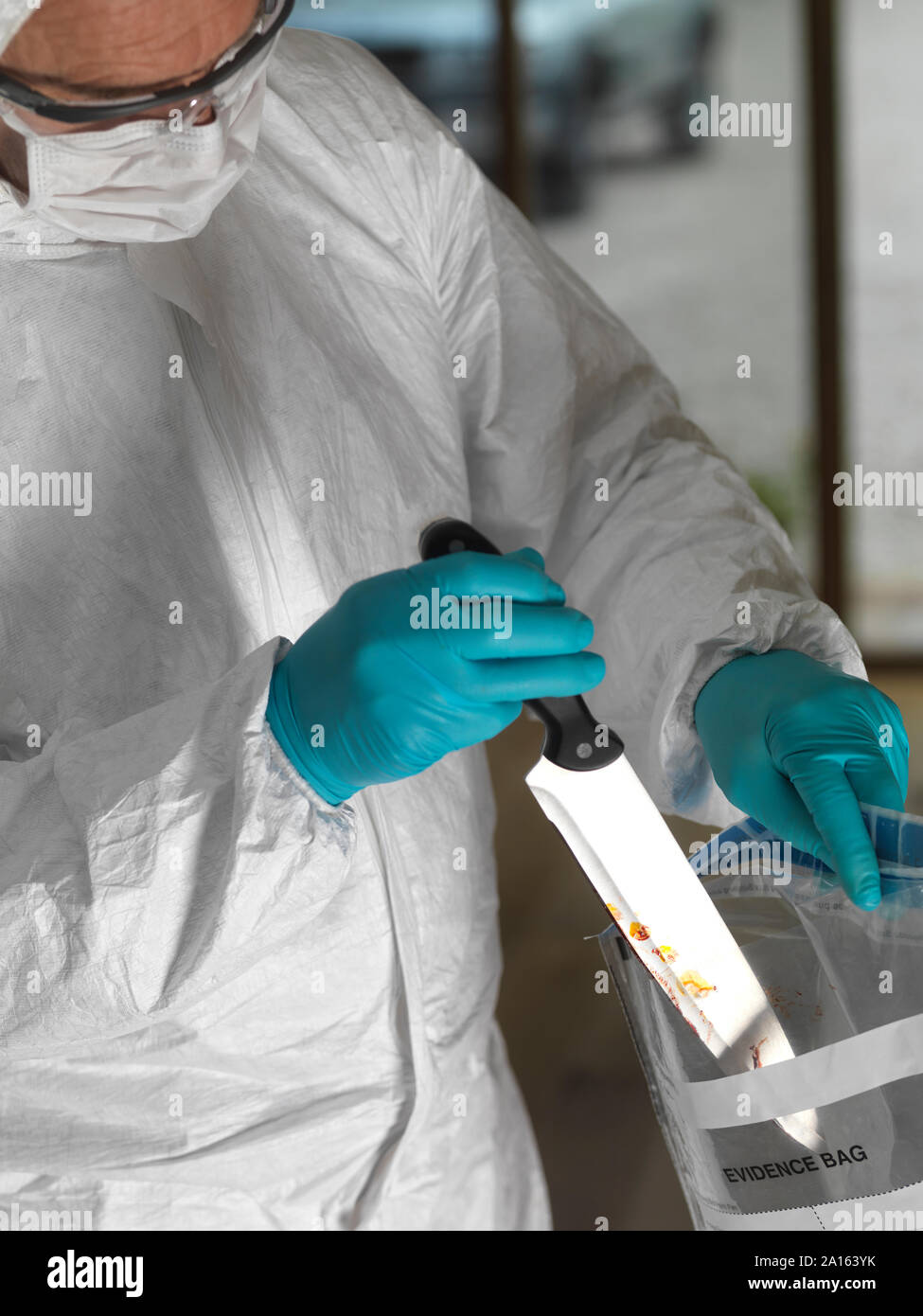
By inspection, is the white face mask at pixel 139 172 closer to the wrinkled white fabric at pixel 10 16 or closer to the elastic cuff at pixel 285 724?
the wrinkled white fabric at pixel 10 16

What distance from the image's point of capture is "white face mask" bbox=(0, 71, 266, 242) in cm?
68

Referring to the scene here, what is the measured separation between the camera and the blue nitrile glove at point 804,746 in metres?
0.74

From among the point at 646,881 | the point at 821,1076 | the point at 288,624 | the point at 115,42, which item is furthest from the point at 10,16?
the point at 821,1076

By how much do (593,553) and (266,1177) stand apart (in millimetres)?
518

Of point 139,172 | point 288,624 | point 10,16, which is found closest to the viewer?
point 10,16

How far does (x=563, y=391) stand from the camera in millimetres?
960

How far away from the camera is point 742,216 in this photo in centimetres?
267

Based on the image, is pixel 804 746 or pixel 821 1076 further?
pixel 804 746

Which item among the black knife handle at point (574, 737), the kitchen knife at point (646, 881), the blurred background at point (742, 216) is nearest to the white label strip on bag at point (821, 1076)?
the kitchen knife at point (646, 881)

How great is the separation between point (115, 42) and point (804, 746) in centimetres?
58

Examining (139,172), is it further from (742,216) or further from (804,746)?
(742,216)

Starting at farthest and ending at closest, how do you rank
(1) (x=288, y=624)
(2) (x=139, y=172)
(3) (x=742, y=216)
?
(3) (x=742, y=216), (1) (x=288, y=624), (2) (x=139, y=172)

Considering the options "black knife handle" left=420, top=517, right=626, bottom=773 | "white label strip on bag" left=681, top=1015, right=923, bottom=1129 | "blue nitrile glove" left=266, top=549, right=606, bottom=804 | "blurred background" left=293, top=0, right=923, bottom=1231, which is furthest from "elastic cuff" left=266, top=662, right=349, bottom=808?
"blurred background" left=293, top=0, right=923, bottom=1231

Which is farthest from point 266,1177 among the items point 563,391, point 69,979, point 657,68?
point 657,68
